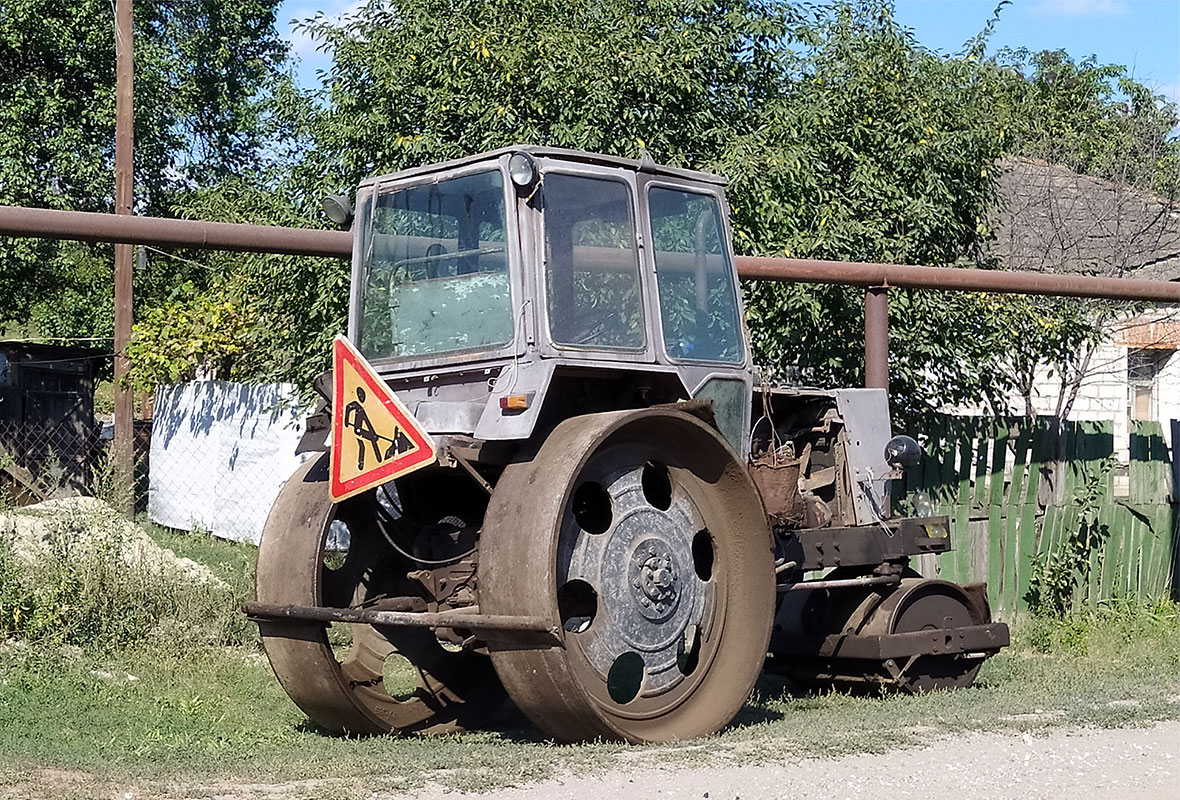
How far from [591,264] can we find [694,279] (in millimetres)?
833

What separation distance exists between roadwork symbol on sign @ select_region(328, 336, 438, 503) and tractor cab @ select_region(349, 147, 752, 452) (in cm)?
37

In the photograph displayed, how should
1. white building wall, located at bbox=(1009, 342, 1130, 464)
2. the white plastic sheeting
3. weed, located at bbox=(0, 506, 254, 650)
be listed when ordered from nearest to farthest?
1. weed, located at bbox=(0, 506, 254, 650)
2. the white plastic sheeting
3. white building wall, located at bbox=(1009, 342, 1130, 464)

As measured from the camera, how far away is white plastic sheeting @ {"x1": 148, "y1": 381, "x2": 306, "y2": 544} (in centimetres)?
1612

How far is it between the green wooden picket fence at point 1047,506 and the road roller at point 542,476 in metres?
3.24

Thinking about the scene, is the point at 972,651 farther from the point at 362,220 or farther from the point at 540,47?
the point at 540,47

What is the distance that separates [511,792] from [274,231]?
159 inches

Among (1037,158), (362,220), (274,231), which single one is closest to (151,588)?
(274,231)

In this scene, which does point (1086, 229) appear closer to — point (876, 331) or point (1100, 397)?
point (1100, 397)

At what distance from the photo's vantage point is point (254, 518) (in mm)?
16109

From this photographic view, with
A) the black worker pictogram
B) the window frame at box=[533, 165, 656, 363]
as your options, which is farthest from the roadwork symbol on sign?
the window frame at box=[533, 165, 656, 363]

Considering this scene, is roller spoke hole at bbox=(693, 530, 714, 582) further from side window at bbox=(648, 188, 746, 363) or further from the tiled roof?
the tiled roof

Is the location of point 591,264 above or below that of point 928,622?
above

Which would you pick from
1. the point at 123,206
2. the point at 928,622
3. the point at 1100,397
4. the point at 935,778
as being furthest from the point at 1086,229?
the point at 935,778

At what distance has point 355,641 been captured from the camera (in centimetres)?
801
